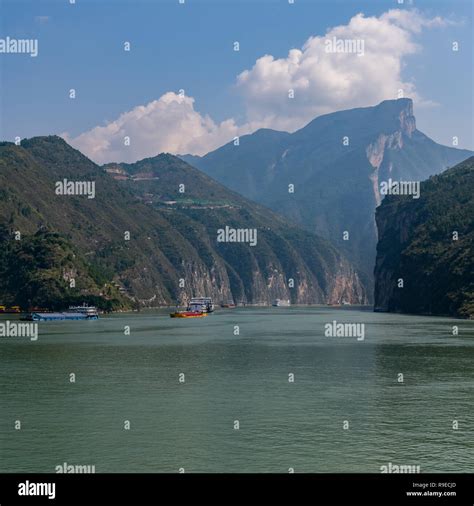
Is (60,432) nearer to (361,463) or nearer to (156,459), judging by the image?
(156,459)
